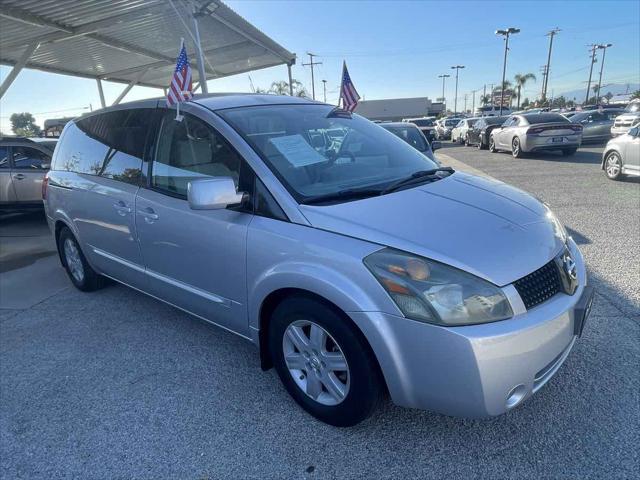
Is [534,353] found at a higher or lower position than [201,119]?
lower

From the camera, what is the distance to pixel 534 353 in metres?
2.00

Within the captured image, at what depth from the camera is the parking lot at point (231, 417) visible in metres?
2.21

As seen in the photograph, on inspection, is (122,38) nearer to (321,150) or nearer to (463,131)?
(321,150)

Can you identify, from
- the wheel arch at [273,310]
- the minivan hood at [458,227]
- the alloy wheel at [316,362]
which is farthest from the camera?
the alloy wheel at [316,362]

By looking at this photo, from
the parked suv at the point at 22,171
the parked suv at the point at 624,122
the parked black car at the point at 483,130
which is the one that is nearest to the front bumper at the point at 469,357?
the parked suv at the point at 22,171

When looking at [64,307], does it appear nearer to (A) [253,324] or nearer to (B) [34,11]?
(A) [253,324]

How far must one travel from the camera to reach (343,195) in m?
2.53

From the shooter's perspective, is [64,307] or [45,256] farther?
[45,256]

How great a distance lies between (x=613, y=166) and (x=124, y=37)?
14583 millimetres

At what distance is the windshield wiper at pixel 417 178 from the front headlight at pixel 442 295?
0.71 meters

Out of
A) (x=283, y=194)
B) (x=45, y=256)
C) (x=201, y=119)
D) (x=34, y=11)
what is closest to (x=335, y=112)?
(x=201, y=119)

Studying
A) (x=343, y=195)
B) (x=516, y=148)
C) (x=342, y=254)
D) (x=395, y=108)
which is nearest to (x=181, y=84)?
(x=343, y=195)

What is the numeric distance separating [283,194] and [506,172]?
10602 millimetres

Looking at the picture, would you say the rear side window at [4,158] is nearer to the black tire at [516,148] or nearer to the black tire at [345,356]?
the black tire at [345,356]
